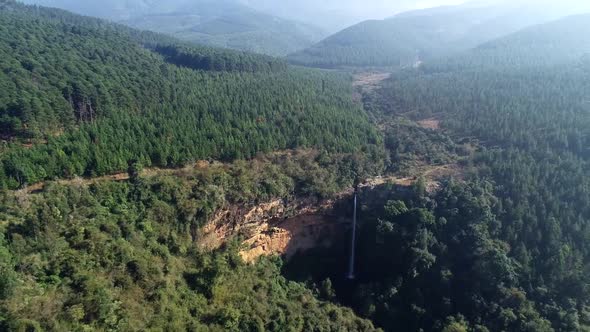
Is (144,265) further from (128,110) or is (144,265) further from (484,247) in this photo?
(484,247)

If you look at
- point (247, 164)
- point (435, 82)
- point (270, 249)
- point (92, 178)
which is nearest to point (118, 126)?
point (92, 178)

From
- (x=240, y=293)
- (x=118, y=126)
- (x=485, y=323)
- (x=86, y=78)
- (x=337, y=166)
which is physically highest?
(x=86, y=78)

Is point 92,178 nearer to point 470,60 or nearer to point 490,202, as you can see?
point 490,202

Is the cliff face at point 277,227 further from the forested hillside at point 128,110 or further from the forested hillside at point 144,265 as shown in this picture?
the forested hillside at point 128,110

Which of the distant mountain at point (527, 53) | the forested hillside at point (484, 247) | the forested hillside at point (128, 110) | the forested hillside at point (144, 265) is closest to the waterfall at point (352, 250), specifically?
the forested hillside at point (484, 247)

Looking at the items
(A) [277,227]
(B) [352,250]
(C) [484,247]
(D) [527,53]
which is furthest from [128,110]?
(D) [527,53]
